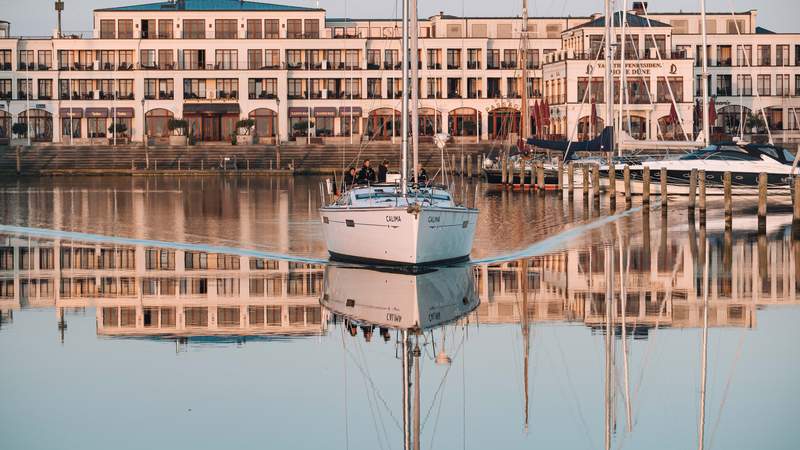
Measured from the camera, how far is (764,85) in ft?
428

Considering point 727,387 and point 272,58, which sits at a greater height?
point 272,58

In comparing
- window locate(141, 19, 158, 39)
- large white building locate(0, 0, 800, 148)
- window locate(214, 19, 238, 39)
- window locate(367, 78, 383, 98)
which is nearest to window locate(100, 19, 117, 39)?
large white building locate(0, 0, 800, 148)

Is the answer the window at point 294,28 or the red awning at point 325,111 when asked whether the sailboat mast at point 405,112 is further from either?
the window at point 294,28

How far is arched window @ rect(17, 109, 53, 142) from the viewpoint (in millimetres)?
123125

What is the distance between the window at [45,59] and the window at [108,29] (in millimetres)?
4635

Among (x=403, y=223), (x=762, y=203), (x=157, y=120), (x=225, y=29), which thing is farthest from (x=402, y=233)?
(x=225, y=29)

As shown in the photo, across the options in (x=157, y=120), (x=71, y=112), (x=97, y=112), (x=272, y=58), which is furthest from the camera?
(x=272, y=58)

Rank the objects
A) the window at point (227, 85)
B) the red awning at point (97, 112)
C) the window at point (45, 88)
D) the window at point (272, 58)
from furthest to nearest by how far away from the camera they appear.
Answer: the window at point (272, 58)
the window at point (227, 85)
the window at point (45, 88)
the red awning at point (97, 112)

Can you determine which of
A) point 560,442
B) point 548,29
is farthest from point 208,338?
point 548,29

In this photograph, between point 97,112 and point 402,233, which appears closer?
point 402,233

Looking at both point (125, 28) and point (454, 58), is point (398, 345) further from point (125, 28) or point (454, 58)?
point (125, 28)

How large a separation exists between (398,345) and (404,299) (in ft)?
16.5

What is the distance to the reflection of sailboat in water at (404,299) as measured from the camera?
25.9m

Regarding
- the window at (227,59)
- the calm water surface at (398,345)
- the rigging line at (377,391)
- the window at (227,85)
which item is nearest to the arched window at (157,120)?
the window at (227,85)
